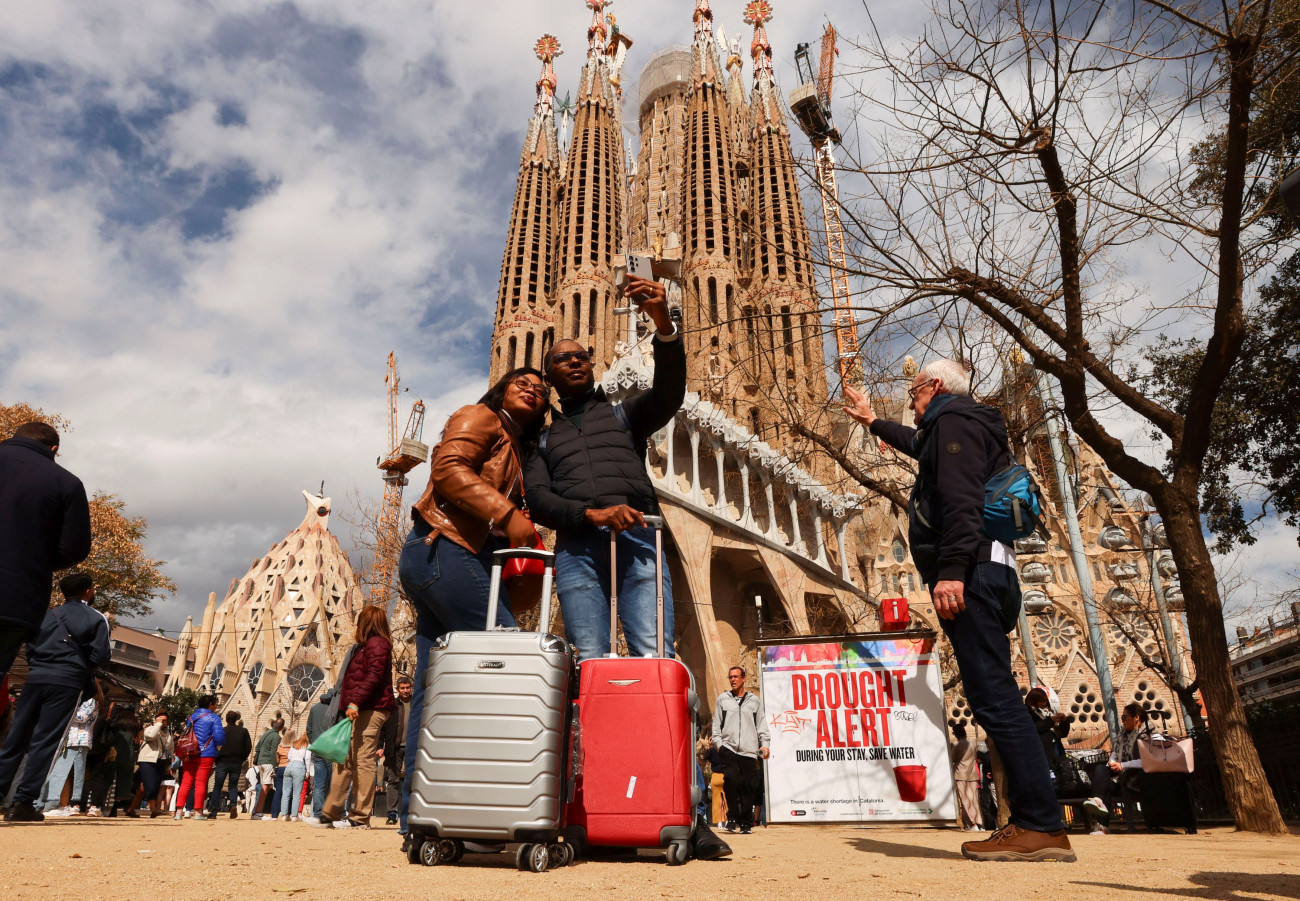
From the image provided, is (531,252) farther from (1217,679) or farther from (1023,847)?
(1023,847)

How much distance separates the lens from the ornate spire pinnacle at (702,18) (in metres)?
61.4

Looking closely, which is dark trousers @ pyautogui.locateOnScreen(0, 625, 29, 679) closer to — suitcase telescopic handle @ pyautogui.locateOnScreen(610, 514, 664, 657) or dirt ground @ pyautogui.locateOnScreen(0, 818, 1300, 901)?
dirt ground @ pyautogui.locateOnScreen(0, 818, 1300, 901)

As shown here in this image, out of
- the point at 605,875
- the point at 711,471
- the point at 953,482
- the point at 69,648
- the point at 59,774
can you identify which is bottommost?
the point at 605,875

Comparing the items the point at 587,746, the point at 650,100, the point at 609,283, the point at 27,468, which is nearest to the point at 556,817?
the point at 587,746

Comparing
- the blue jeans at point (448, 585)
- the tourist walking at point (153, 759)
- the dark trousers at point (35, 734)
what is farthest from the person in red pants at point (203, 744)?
the blue jeans at point (448, 585)

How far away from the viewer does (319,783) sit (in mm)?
7848

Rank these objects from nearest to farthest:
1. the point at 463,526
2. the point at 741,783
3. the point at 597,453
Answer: the point at 463,526
the point at 597,453
the point at 741,783

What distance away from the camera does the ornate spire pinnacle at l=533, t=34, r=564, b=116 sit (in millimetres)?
60594

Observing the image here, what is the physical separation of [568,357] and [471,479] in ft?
3.07

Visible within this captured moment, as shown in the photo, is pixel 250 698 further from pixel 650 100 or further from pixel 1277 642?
pixel 1277 642

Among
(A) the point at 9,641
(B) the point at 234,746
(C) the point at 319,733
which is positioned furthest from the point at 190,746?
(A) the point at 9,641

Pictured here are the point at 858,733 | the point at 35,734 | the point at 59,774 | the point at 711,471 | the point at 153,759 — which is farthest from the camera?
the point at 711,471

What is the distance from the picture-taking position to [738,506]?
32.2 m

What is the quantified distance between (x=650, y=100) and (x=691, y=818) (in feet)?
239
